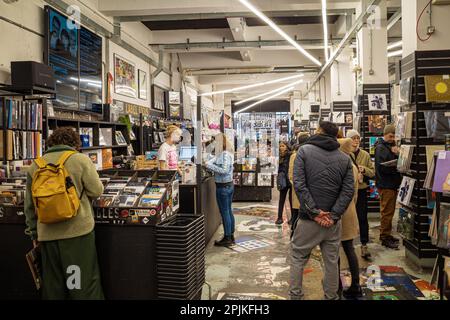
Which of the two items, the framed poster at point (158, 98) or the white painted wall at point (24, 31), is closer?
the white painted wall at point (24, 31)

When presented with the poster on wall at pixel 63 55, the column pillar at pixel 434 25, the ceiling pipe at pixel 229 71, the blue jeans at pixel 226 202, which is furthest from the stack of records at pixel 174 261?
the ceiling pipe at pixel 229 71

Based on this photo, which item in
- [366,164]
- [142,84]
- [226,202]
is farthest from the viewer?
[142,84]

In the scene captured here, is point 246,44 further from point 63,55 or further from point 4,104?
point 4,104

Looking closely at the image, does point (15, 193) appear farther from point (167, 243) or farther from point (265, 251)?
point (265, 251)

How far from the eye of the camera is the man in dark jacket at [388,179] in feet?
16.9

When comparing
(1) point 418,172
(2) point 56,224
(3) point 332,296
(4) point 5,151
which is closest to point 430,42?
(1) point 418,172

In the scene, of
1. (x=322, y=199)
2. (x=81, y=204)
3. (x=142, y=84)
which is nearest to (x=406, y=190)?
(x=322, y=199)

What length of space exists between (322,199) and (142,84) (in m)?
7.63

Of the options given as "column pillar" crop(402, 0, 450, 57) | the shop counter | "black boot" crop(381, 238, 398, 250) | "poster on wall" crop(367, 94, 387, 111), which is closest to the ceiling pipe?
"poster on wall" crop(367, 94, 387, 111)

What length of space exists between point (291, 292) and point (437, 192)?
1434 millimetres

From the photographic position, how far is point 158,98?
432 inches

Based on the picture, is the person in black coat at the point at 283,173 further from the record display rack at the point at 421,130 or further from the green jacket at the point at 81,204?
the green jacket at the point at 81,204

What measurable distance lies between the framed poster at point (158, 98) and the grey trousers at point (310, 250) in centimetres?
807
